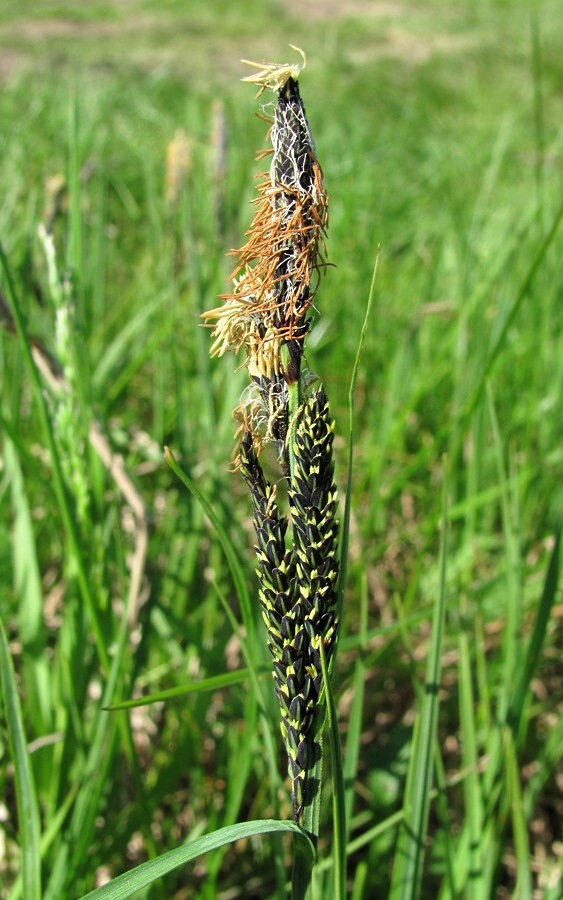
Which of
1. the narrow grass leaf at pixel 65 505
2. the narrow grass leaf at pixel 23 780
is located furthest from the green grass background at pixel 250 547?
the narrow grass leaf at pixel 23 780

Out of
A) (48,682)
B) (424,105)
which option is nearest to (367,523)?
(48,682)

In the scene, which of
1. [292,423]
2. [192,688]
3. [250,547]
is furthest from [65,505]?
[250,547]

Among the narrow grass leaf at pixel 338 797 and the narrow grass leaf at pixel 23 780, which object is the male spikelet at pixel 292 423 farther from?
the narrow grass leaf at pixel 23 780

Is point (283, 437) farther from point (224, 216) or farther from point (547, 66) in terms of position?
point (547, 66)

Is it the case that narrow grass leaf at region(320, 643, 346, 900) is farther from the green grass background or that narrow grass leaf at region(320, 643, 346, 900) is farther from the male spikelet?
the green grass background

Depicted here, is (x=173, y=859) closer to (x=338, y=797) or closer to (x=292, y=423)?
(x=338, y=797)
